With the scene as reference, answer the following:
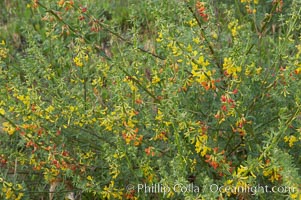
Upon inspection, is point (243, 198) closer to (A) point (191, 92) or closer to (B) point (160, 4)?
(A) point (191, 92)

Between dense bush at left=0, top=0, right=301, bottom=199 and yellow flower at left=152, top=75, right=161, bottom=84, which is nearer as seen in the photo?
dense bush at left=0, top=0, right=301, bottom=199

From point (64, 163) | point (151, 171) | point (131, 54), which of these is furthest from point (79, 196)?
point (131, 54)

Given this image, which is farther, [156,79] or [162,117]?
[156,79]
